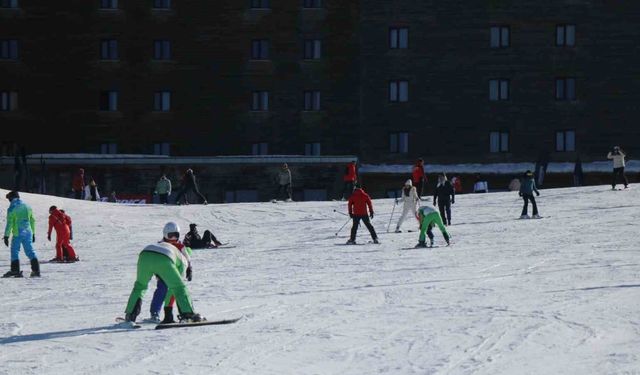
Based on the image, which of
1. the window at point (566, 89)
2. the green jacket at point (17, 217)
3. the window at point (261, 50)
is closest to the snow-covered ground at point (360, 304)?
the green jacket at point (17, 217)

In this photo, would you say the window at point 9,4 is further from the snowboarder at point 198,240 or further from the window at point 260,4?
the snowboarder at point 198,240

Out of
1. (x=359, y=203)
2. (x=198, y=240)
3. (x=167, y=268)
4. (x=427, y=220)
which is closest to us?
(x=167, y=268)

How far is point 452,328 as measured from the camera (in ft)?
55.5

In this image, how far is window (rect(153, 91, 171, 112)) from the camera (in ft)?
193

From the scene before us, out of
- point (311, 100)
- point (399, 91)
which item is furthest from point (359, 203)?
point (311, 100)

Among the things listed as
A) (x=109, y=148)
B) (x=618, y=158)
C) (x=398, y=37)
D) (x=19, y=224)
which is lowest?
(x=19, y=224)

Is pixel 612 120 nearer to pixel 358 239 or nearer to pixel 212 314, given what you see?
pixel 358 239

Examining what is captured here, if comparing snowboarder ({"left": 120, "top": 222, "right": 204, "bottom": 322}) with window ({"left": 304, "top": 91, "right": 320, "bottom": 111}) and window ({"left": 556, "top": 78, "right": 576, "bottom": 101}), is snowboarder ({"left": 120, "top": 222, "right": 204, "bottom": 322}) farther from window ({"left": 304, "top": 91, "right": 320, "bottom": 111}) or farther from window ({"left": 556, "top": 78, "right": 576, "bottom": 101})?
window ({"left": 556, "top": 78, "right": 576, "bottom": 101})

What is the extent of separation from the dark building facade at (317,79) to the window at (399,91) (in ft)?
0.21

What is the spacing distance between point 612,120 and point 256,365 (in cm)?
4500

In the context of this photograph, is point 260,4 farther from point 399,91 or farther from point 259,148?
point 399,91

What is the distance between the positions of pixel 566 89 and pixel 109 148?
69.0 feet

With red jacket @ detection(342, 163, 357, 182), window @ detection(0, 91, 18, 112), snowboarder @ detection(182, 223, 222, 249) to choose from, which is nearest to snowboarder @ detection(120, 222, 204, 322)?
snowboarder @ detection(182, 223, 222, 249)

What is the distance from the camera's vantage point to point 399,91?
190 ft
